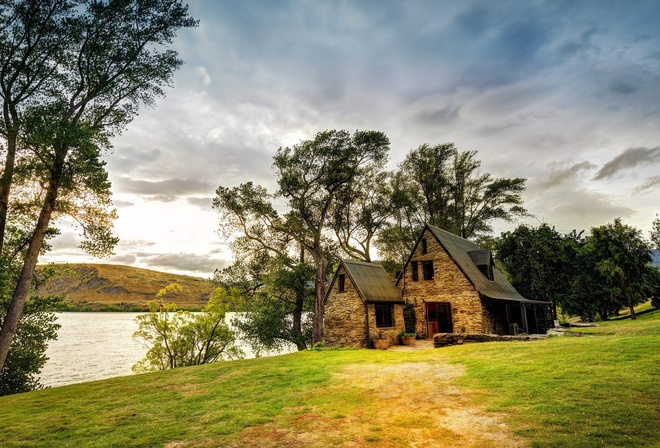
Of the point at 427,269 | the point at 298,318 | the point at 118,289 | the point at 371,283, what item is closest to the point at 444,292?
the point at 427,269

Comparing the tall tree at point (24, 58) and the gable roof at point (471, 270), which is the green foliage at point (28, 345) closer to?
the tall tree at point (24, 58)

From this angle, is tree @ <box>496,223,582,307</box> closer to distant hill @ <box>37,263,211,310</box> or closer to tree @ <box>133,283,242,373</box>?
tree @ <box>133,283,242,373</box>

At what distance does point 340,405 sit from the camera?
867 cm

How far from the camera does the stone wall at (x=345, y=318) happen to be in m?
23.8

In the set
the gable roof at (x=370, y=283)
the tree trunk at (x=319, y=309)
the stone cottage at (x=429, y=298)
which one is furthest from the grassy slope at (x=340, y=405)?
the tree trunk at (x=319, y=309)

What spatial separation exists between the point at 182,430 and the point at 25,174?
1241 centimetres

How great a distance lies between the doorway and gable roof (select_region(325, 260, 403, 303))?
2.66 m

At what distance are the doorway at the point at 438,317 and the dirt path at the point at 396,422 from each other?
53.6 ft

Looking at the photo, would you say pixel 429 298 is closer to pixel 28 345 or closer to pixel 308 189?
pixel 308 189

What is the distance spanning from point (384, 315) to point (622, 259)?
995 inches

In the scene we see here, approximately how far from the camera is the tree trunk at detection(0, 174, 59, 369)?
12.4m

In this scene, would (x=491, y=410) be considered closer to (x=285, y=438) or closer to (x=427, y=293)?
(x=285, y=438)

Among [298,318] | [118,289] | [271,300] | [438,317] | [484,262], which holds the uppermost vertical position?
[484,262]

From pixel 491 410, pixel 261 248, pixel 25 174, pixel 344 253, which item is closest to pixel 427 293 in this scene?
pixel 344 253
